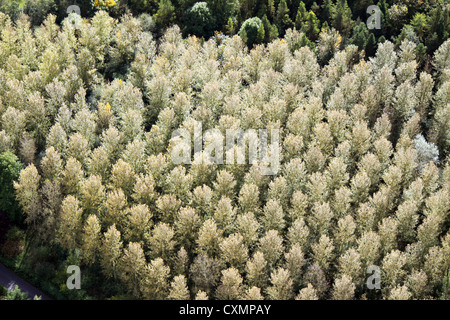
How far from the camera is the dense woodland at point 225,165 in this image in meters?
81.0

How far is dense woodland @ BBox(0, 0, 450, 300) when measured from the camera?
266 ft

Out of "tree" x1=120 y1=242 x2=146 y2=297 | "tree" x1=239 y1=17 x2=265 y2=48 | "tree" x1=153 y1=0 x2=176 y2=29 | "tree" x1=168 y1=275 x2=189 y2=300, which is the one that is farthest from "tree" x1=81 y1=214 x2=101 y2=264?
"tree" x1=153 y1=0 x2=176 y2=29

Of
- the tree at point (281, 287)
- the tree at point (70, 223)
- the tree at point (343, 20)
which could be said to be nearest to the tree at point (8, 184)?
the tree at point (70, 223)

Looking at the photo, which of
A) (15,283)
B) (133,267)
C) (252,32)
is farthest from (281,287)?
(252,32)

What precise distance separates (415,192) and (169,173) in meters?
35.0

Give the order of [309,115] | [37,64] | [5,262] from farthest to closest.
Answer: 1. [37,64]
2. [309,115]
3. [5,262]

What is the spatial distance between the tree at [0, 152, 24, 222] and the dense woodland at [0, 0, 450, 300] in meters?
0.20

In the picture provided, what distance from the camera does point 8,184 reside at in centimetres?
9025

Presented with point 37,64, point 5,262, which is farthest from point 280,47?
point 5,262

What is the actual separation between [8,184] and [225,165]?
31516 millimetres

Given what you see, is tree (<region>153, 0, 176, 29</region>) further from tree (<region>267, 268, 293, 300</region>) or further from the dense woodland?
tree (<region>267, 268, 293, 300</region>)

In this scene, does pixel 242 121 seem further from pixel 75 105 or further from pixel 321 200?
pixel 75 105

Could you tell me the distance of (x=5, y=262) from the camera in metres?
87.1

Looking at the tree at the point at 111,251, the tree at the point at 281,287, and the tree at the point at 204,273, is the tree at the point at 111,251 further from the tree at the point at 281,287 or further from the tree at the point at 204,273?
the tree at the point at 281,287
